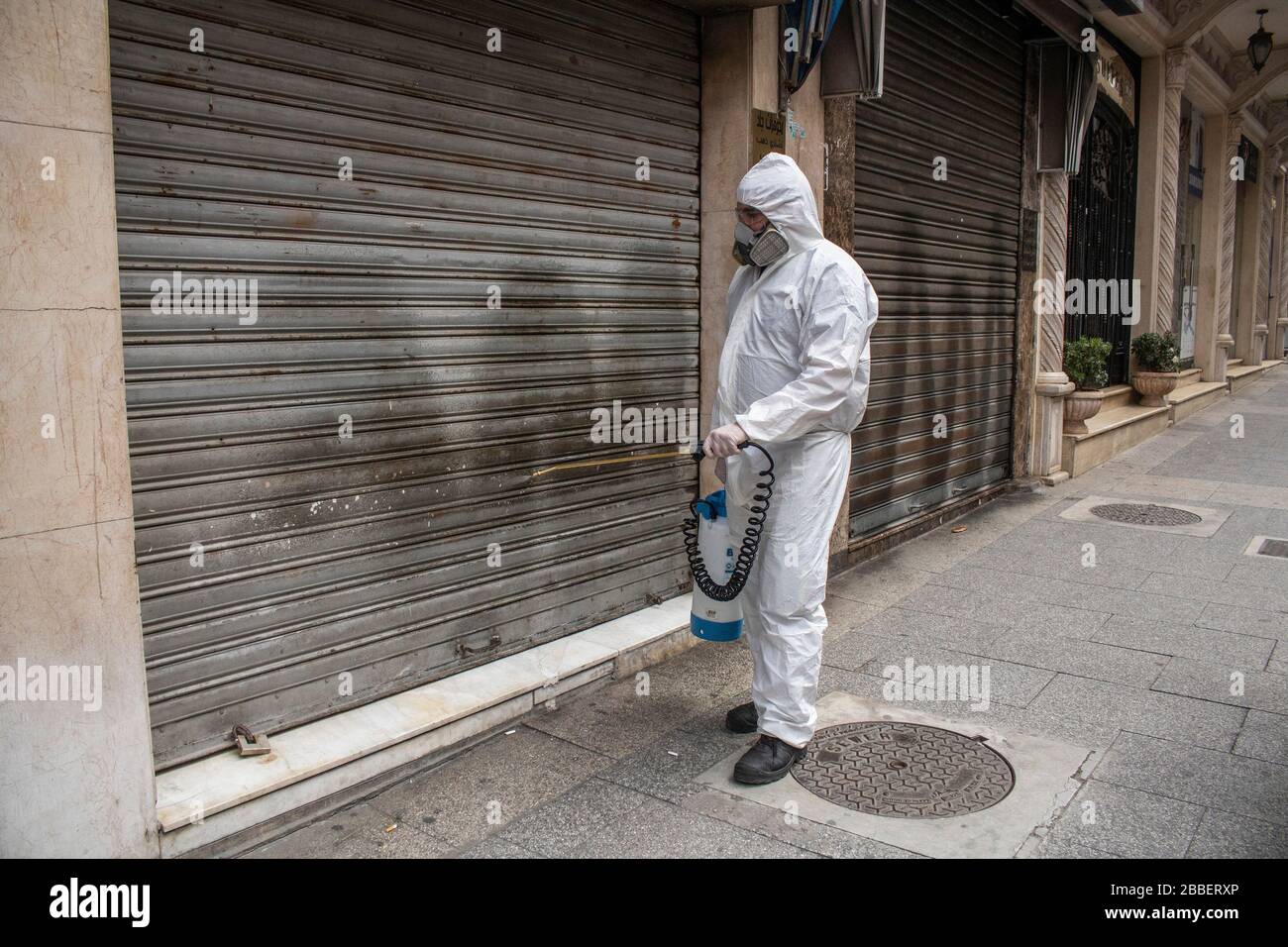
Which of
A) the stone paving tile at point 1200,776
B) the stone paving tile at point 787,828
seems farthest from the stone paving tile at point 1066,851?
the stone paving tile at point 1200,776

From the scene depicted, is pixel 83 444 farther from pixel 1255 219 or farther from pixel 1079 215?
pixel 1255 219

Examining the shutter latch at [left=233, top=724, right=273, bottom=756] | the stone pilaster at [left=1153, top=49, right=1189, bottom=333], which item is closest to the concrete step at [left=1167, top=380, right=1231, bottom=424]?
the stone pilaster at [left=1153, top=49, right=1189, bottom=333]

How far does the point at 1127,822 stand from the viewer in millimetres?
3406

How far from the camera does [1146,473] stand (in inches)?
394

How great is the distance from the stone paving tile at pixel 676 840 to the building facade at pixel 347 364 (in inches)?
34.2

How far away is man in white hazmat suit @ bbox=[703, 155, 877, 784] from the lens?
3633 mm

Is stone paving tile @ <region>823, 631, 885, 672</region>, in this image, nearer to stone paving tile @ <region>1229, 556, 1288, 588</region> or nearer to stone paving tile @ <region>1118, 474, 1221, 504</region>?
stone paving tile @ <region>1229, 556, 1288, 588</region>

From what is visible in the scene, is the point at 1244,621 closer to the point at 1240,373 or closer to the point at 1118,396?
the point at 1118,396

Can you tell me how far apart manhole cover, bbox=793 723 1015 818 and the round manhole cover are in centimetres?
461

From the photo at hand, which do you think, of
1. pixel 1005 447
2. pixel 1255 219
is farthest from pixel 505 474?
pixel 1255 219

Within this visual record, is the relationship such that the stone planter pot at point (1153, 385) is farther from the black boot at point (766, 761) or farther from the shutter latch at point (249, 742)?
the shutter latch at point (249, 742)

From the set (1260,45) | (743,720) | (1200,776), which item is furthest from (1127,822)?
(1260,45)

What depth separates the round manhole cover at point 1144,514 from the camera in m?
7.89

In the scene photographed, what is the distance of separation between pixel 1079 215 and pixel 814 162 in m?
7.41
